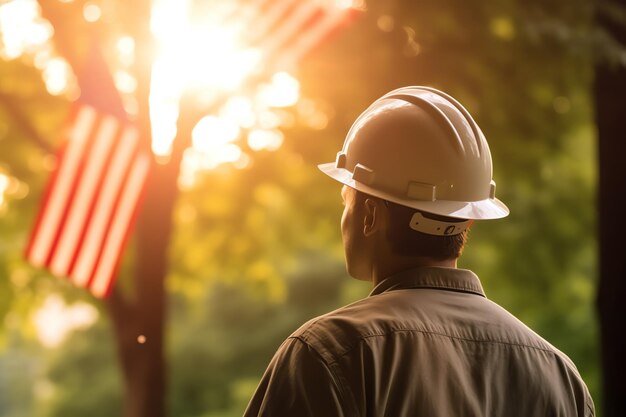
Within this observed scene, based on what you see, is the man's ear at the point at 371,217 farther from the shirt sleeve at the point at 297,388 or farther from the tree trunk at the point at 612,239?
the tree trunk at the point at 612,239

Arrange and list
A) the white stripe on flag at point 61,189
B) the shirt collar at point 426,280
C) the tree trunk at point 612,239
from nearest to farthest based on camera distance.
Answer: the shirt collar at point 426,280
the tree trunk at point 612,239
the white stripe on flag at point 61,189

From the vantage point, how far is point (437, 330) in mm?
1893

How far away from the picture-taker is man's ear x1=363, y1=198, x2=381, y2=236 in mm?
2061

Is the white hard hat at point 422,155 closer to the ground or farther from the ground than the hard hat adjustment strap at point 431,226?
farther from the ground

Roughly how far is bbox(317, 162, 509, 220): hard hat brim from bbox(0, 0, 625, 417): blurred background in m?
4.01

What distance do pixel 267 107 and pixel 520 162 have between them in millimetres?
2643

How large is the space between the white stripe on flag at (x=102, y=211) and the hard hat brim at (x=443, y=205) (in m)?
4.26

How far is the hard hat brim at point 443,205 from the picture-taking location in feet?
6.84

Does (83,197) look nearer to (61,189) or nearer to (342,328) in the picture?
(61,189)

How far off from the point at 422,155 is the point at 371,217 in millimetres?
199

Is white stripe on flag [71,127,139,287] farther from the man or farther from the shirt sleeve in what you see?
the shirt sleeve

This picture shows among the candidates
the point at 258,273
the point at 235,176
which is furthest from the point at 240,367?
the point at 235,176

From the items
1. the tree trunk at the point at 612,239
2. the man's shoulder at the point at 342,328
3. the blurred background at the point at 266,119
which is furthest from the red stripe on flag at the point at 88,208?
the man's shoulder at the point at 342,328

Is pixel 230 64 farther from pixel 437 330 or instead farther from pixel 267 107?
pixel 437 330
